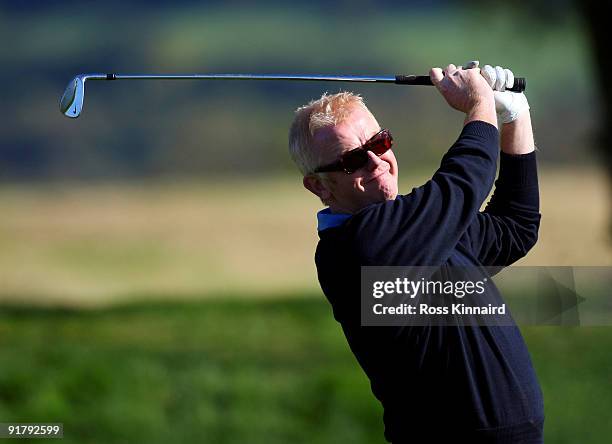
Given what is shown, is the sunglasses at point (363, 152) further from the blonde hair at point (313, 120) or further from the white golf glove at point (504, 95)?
the white golf glove at point (504, 95)

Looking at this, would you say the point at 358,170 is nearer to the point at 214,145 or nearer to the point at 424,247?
the point at 424,247

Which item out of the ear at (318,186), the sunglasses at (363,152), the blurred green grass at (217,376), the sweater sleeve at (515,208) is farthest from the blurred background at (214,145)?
the sunglasses at (363,152)

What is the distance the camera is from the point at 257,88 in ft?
25.7

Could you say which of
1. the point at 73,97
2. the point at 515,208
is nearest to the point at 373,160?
the point at 515,208

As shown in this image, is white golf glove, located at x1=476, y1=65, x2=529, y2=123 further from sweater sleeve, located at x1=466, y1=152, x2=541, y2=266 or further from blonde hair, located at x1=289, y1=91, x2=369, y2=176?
blonde hair, located at x1=289, y1=91, x2=369, y2=176

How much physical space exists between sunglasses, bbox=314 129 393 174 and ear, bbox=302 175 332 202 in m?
0.07

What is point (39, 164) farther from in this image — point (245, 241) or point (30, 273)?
point (245, 241)

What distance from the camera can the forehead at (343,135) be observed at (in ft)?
7.87

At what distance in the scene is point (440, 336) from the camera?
230 cm

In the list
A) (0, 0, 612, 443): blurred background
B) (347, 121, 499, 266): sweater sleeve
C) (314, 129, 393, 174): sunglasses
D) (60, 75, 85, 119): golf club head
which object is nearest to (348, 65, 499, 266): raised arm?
(347, 121, 499, 266): sweater sleeve

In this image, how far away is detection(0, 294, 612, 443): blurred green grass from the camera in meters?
5.10

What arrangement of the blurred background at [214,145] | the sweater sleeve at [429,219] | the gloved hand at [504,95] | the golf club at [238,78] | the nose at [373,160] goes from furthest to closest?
the blurred background at [214,145], the golf club at [238,78], the gloved hand at [504,95], the nose at [373,160], the sweater sleeve at [429,219]

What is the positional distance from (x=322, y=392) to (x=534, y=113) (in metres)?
2.82

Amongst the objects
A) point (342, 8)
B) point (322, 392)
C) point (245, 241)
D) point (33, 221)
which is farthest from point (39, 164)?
point (322, 392)
